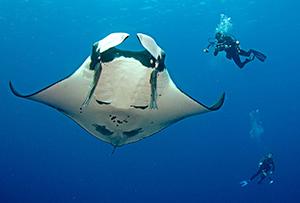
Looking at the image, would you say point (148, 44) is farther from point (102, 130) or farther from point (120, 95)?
point (102, 130)

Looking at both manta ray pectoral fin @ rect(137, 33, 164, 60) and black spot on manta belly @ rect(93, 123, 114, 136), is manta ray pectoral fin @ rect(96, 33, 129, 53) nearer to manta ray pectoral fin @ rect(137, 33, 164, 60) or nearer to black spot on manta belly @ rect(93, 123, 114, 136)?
manta ray pectoral fin @ rect(137, 33, 164, 60)

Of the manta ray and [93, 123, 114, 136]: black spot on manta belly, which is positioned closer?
the manta ray

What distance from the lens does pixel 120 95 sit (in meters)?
2.79

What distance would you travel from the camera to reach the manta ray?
8.15 ft

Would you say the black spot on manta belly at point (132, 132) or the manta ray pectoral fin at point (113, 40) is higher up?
the manta ray pectoral fin at point (113, 40)

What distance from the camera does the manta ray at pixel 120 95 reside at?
2485 mm

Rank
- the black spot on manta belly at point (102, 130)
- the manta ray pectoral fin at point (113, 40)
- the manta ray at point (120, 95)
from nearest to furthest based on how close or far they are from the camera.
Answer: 1. the manta ray pectoral fin at point (113, 40)
2. the manta ray at point (120, 95)
3. the black spot on manta belly at point (102, 130)

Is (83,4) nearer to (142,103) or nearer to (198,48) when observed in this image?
(198,48)

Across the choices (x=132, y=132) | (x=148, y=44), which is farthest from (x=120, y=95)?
(x=148, y=44)

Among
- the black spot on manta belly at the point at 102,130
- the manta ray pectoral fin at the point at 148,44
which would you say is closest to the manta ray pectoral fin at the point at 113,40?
the manta ray pectoral fin at the point at 148,44

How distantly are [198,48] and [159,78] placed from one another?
24515mm

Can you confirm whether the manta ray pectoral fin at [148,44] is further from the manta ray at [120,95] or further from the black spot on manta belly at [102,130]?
the black spot on manta belly at [102,130]

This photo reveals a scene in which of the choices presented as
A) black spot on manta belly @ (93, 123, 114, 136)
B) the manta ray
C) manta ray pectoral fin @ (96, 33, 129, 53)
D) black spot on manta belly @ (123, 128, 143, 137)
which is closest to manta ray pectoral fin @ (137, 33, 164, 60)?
the manta ray

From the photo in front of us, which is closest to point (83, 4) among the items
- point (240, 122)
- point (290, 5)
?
point (290, 5)
